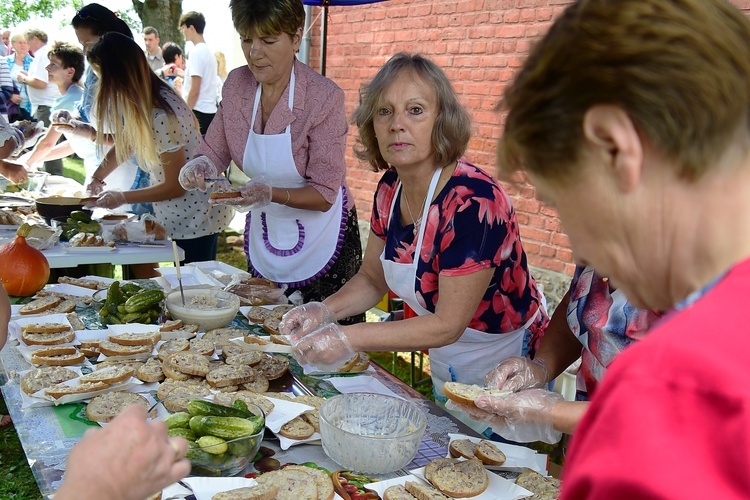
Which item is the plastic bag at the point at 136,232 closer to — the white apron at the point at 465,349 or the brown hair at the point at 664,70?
the white apron at the point at 465,349

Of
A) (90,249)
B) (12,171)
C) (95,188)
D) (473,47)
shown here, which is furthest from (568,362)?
(12,171)

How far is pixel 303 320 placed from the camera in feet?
8.70

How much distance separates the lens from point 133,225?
4156 mm

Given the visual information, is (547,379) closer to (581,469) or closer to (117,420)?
(117,420)

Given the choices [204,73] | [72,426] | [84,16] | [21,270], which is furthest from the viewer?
[204,73]

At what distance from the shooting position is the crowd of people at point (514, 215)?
633 mm

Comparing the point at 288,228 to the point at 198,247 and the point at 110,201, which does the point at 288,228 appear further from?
the point at 110,201

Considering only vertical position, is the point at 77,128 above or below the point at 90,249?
above

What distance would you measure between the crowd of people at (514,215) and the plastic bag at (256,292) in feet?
1.41

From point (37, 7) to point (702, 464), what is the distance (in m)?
37.8

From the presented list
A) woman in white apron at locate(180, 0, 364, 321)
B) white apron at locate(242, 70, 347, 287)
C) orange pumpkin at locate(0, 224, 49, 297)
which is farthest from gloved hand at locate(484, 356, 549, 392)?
orange pumpkin at locate(0, 224, 49, 297)

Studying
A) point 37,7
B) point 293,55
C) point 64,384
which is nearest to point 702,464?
point 64,384

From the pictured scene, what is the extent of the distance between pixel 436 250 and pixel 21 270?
1.94 m

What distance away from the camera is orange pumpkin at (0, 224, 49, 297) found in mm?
3039
